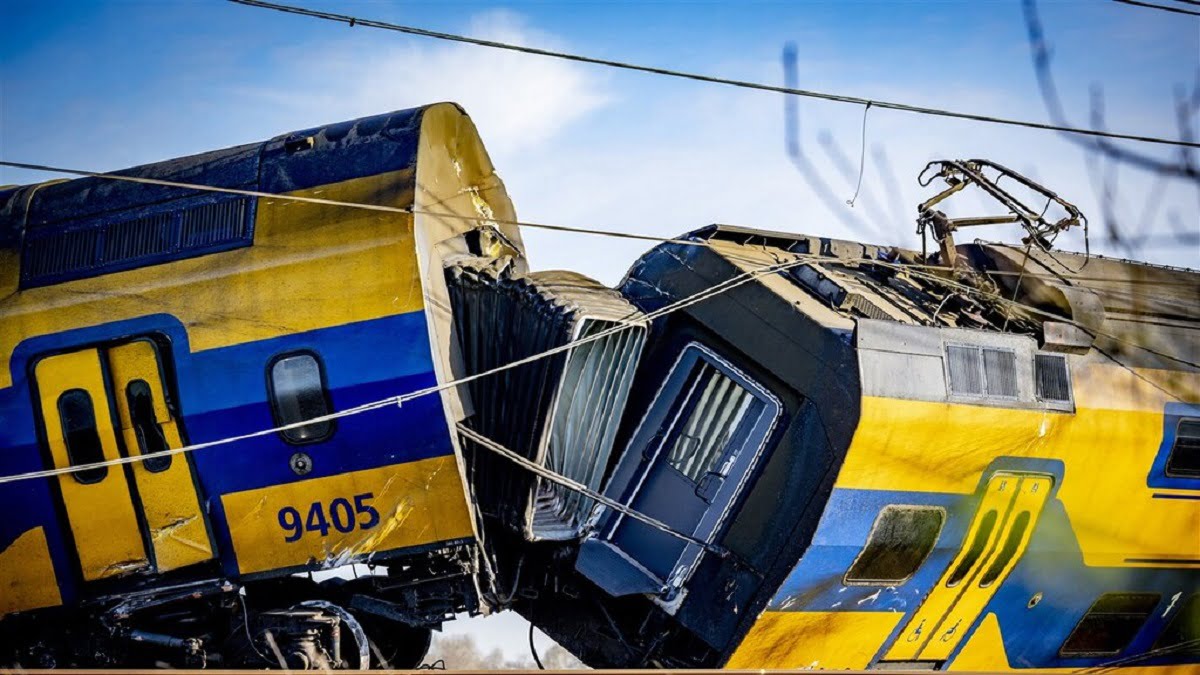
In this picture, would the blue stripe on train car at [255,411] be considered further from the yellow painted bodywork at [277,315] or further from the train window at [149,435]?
the train window at [149,435]

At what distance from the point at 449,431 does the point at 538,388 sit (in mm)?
849

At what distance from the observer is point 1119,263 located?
49.2 ft

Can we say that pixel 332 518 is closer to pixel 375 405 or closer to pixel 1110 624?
pixel 375 405

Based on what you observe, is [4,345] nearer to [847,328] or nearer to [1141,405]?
[847,328]

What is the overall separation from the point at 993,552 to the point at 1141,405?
2.01m

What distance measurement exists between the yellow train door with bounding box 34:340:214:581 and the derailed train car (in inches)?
1.0

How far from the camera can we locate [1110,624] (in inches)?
536

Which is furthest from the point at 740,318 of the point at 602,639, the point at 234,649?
the point at 234,649

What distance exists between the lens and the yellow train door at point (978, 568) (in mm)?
11752

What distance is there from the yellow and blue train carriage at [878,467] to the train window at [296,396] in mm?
2474

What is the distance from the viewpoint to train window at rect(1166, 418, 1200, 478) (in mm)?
12750

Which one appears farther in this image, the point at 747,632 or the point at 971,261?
the point at 971,261

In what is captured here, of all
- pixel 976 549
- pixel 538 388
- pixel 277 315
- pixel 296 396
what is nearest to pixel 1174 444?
pixel 976 549

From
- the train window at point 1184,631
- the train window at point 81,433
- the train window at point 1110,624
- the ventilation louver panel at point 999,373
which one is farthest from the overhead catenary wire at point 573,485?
the train window at point 1184,631
